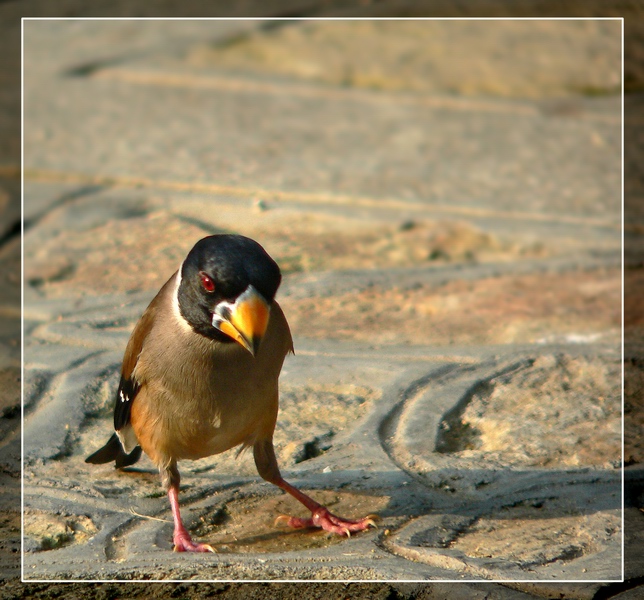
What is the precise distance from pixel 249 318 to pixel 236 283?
115 mm

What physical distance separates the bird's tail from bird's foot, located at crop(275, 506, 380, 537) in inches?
27.8

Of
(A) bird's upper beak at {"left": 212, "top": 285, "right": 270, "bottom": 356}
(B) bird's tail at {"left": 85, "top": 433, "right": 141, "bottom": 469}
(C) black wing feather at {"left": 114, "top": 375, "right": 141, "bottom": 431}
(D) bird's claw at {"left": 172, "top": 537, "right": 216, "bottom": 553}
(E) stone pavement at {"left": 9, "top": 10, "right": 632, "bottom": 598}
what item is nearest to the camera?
(A) bird's upper beak at {"left": 212, "top": 285, "right": 270, "bottom": 356}

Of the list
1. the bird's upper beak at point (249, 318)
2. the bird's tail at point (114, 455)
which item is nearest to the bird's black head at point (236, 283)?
the bird's upper beak at point (249, 318)

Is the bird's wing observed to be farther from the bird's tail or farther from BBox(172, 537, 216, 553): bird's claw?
BBox(172, 537, 216, 553): bird's claw

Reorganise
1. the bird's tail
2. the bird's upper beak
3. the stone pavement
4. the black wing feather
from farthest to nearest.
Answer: the bird's tail → the black wing feather → the stone pavement → the bird's upper beak

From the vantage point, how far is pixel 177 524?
135 inches

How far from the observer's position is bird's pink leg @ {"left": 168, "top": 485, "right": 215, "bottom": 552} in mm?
3285

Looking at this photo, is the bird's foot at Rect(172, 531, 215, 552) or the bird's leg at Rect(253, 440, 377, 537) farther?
the bird's leg at Rect(253, 440, 377, 537)

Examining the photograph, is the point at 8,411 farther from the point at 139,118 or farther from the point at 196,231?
the point at 139,118

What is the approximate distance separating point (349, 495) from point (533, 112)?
4.86 m

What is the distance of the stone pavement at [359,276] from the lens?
3480mm

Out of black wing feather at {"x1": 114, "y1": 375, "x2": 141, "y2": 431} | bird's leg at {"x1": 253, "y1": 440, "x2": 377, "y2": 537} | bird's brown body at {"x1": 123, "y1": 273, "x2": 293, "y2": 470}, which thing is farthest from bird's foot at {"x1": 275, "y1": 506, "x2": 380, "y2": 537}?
black wing feather at {"x1": 114, "y1": 375, "x2": 141, "y2": 431}

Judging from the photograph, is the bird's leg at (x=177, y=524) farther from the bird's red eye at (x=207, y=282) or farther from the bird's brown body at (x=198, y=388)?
the bird's red eye at (x=207, y=282)

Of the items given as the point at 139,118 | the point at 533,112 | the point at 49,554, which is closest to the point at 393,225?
the point at 533,112
